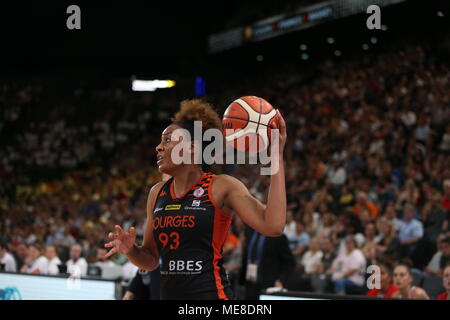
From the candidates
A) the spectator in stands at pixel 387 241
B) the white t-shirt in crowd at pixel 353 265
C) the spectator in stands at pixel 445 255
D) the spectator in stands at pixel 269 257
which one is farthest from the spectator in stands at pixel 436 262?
the spectator in stands at pixel 269 257

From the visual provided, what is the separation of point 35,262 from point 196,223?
23.7 feet

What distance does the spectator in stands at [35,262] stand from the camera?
962 cm

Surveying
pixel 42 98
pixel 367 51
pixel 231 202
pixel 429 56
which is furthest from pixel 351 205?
pixel 42 98

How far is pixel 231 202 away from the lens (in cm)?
322

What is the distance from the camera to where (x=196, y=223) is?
3.21 metres

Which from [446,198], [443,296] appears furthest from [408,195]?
[443,296]

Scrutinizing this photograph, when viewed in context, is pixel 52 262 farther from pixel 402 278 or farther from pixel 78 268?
pixel 402 278

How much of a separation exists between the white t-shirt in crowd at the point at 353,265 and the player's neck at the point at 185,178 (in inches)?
239

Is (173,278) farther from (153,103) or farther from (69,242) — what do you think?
(153,103)

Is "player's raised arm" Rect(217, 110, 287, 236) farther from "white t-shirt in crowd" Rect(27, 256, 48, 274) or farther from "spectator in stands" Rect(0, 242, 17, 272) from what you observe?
"spectator in stands" Rect(0, 242, 17, 272)

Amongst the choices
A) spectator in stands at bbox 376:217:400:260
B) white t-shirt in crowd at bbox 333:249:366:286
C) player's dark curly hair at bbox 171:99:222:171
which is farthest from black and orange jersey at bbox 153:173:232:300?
spectator in stands at bbox 376:217:400:260

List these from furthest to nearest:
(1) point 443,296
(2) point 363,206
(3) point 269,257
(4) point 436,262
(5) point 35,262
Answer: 1. (2) point 363,206
2. (5) point 35,262
3. (4) point 436,262
4. (3) point 269,257
5. (1) point 443,296
